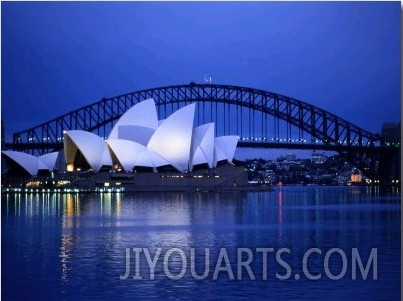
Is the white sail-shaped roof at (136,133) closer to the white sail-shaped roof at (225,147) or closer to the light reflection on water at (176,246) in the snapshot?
the white sail-shaped roof at (225,147)

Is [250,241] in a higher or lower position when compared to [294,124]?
lower

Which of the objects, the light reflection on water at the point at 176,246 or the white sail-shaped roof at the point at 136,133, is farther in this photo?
the white sail-shaped roof at the point at 136,133

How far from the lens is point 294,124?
8944cm

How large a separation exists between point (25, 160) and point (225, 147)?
1815cm

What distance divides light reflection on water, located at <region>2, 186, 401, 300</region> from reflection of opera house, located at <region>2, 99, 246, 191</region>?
29.3 metres

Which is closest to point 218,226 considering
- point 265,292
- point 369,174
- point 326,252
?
point 326,252

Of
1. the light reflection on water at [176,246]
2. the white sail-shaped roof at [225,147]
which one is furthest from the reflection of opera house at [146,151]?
the light reflection on water at [176,246]

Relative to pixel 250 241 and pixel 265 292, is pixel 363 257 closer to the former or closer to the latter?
pixel 250 241

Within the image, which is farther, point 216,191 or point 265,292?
point 216,191

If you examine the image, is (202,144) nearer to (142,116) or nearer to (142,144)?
(142,144)

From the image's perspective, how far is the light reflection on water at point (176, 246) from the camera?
14.9 m

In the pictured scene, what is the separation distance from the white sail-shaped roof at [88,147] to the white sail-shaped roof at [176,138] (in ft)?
13.2

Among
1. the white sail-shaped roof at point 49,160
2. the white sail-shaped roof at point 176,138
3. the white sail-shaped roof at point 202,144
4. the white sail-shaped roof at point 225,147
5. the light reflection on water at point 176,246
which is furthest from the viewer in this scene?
the white sail-shaped roof at point 49,160

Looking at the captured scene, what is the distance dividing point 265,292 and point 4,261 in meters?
7.26
